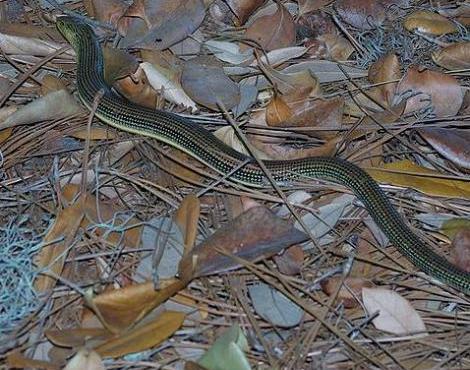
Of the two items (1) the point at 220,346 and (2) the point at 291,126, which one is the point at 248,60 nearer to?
(2) the point at 291,126

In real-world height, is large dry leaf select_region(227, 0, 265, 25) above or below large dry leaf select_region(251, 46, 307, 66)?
above

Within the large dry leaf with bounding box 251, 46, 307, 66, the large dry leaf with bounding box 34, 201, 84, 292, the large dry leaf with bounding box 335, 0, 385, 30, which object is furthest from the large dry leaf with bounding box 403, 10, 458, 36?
the large dry leaf with bounding box 34, 201, 84, 292

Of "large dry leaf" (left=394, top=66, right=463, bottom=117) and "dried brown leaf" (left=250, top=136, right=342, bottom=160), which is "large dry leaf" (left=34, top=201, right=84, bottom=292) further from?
"large dry leaf" (left=394, top=66, right=463, bottom=117)

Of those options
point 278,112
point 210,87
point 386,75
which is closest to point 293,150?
point 278,112

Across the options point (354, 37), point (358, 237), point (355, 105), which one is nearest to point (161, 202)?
point (358, 237)

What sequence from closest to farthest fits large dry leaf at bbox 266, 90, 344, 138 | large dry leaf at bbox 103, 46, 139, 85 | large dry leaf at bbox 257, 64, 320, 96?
large dry leaf at bbox 266, 90, 344, 138, large dry leaf at bbox 257, 64, 320, 96, large dry leaf at bbox 103, 46, 139, 85

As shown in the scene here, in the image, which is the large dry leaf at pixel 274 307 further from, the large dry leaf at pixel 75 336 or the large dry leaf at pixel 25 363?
the large dry leaf at pixel 25 363

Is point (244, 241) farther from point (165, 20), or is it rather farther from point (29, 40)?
point (29, 40)
